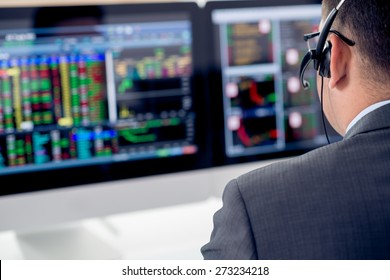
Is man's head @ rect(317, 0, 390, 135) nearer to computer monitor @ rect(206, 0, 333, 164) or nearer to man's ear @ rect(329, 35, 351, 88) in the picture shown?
man's ear @ rect(329, 35, 351, 88)

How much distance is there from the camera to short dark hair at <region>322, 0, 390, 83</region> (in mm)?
762

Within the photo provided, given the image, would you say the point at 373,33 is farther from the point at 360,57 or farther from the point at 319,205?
the point at 319,205

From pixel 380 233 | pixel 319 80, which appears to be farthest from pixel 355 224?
pixel 319 80

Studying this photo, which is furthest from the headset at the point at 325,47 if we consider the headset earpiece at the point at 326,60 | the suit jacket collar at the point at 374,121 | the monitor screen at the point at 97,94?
the monitor screen at the point at 97,94

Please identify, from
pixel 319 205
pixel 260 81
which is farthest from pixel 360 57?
pixel 260 81

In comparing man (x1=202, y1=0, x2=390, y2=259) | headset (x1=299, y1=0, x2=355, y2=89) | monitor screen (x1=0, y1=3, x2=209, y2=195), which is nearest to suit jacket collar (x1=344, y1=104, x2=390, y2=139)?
man (x1=202, y1=0, x2=390, y2=259)

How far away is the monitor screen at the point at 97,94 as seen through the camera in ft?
3.80

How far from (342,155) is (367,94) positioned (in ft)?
0.39

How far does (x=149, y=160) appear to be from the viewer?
126cm

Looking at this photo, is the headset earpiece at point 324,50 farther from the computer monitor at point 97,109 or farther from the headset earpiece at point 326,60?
the computer monitor at point 97,109

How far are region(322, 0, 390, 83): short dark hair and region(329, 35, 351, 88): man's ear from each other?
2cm

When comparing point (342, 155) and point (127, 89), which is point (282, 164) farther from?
point (127, 89)

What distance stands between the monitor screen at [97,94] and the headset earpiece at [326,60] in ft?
1.45
